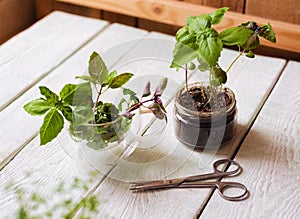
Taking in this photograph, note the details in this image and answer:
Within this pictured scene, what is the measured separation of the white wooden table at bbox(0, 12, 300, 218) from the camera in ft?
3.29

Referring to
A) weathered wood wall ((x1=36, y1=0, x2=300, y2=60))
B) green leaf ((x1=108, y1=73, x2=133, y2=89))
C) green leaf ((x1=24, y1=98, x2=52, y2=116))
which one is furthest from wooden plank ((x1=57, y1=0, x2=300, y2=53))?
green leaf ((x1=24, y1=98, x2=52, y2=116))

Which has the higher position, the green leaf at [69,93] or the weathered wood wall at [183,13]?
the green leaf at [69,93]

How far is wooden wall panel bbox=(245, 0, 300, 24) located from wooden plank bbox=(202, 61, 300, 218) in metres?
0.27

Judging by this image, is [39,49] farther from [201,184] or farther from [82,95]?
[201,184]

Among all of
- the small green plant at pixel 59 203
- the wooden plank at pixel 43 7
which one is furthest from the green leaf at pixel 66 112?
the wooden plank at pixel 43 7

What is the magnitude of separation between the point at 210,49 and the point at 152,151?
0.83ft

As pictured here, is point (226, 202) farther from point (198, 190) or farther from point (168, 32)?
point (168, 32)

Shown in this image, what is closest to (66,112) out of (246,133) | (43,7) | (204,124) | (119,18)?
(204,124)

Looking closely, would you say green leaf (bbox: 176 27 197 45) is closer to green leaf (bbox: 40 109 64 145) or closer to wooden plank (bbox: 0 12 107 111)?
green leaf (bbox: 40 109 64 145)

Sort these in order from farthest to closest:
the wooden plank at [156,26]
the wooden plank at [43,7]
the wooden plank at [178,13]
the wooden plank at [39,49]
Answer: the wooden plank at [43,7]
the wooden plank at [156,26]
the wooden plank at [178,13]
the wooden plank at [39,49]

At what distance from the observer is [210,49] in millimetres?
981

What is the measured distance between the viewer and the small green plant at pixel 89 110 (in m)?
1.01

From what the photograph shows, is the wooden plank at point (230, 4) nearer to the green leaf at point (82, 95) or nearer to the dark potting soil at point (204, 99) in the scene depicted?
the dark potting soil at point (204, 99)

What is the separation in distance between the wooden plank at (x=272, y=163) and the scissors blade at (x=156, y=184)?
0.07 meters
